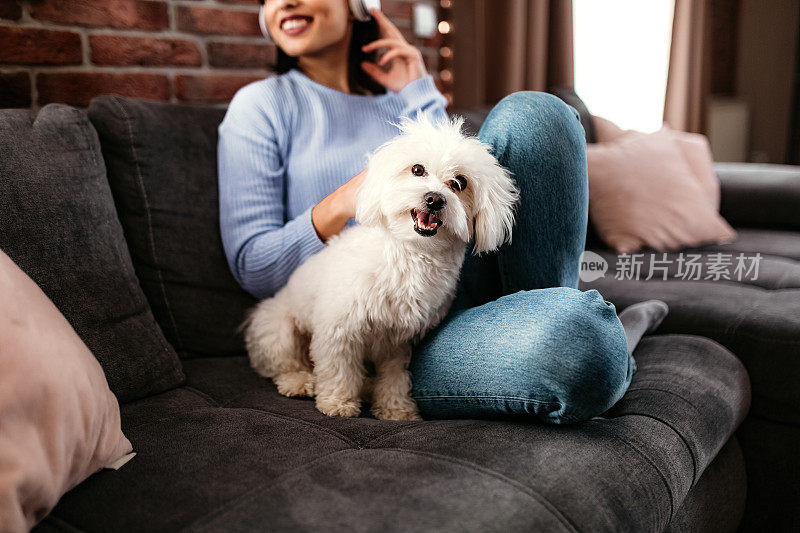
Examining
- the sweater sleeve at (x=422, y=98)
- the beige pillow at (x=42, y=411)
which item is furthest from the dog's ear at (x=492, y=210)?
the beige pillow at (x=42, y=411)

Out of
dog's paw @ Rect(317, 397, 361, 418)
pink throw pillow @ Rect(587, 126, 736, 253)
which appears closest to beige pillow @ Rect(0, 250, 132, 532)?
dog's paw @ Rect(317, 397, 361, 418)

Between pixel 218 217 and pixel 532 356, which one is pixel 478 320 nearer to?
pixel 532 356

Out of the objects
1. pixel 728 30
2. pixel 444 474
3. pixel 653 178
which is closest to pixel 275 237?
pixel 444 474

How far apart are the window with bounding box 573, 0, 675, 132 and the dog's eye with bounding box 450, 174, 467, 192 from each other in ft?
4.76

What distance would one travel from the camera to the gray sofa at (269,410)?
76 centimetres

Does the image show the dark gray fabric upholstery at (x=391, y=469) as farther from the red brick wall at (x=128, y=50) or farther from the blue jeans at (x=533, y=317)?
the red brick wall at (x=128, y=50)

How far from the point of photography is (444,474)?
0.80m

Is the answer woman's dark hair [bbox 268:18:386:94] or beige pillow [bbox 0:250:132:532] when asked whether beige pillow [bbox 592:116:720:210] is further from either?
beige pillow [bbox 0:250:132:532]

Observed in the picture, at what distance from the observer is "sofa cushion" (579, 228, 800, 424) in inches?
55.6

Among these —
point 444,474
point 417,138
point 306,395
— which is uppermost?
point 417,138

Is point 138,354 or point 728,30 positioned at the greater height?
point 728,30

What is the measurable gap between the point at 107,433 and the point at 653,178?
1795 mm

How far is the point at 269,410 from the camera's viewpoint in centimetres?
111

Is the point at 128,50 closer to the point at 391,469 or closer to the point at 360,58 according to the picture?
the point at 360,58
